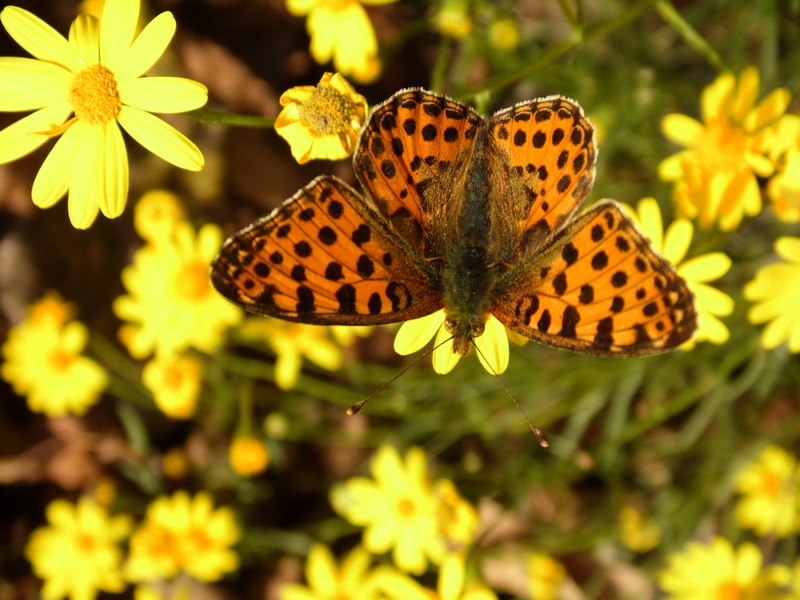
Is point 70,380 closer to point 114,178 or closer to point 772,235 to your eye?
point 114,178

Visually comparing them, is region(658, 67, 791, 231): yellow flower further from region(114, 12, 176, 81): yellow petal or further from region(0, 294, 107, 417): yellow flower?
region(0, 294, 107, 417): yellow flower

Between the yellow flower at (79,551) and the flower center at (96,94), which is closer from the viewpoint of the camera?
the flower center at (96,94)

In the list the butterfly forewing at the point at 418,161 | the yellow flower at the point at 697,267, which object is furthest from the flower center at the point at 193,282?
the yellow flower at the point at 697,267

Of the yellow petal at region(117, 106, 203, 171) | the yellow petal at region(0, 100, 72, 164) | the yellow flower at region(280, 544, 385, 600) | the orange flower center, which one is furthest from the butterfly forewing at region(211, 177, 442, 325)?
the yellow flower at region(280, 544, 385, 600)

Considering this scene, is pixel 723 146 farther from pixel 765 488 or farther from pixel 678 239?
pixel 765 488

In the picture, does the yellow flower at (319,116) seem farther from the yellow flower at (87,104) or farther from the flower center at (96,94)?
the flower center at (96,94)

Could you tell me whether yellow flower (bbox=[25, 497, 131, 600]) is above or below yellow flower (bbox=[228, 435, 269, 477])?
below

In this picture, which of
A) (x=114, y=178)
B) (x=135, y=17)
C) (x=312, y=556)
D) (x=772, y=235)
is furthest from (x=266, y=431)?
(x=772, y=235)
